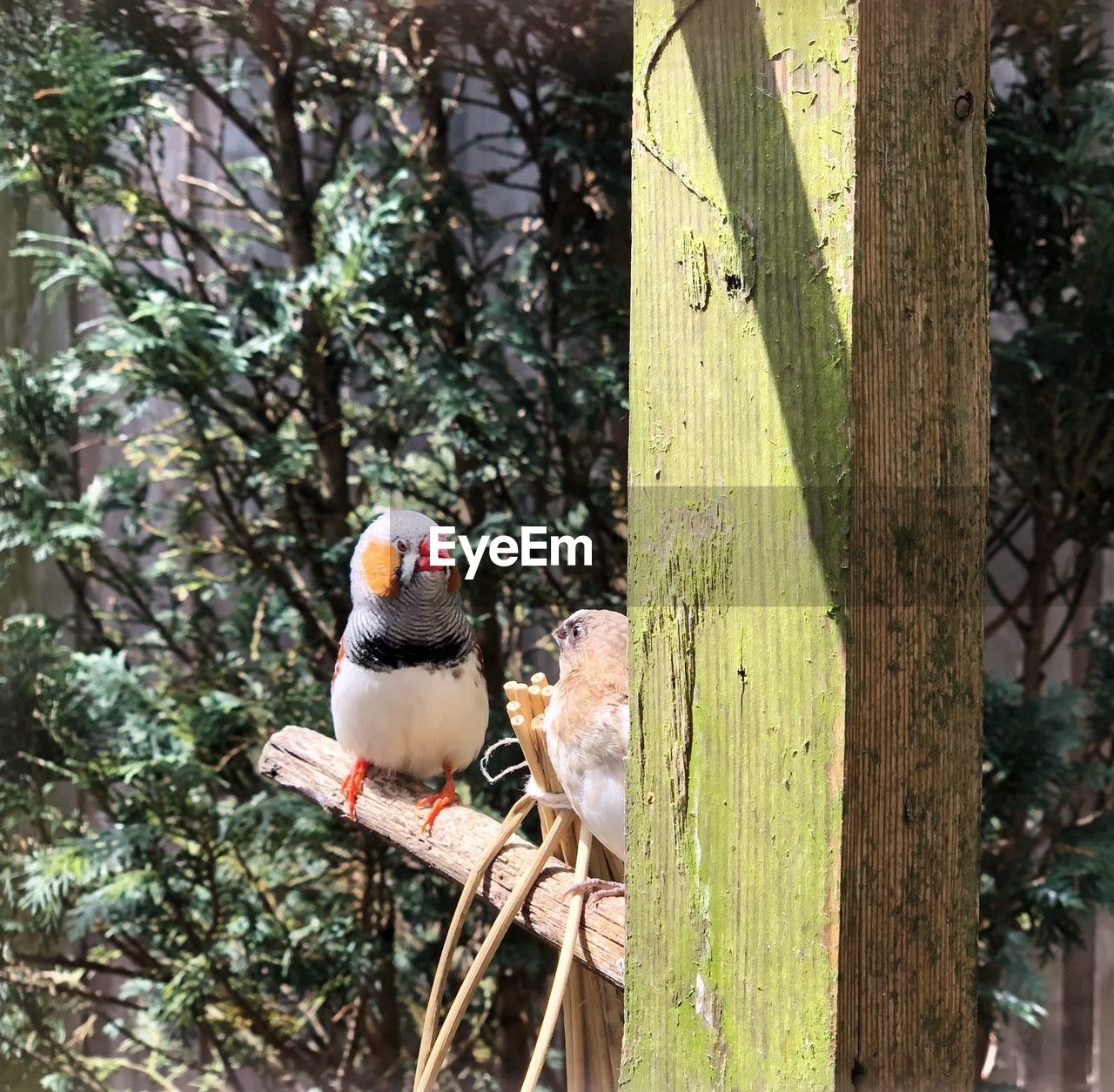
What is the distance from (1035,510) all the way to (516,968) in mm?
594

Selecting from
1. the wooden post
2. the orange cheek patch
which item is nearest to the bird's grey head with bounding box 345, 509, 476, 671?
the orange cheek patch

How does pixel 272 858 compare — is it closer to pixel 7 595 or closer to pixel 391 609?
pixel 7 595

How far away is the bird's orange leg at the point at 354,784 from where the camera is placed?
22.5 inches

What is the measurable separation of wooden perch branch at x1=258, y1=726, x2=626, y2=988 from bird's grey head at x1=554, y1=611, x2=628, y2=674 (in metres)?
0.09

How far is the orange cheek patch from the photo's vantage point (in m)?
0.54

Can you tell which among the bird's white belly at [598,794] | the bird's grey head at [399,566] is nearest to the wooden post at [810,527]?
the bird's white belly at [598,794]

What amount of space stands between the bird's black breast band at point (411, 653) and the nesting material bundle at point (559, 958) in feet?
0.28

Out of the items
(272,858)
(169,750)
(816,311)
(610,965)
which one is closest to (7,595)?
(169,750)

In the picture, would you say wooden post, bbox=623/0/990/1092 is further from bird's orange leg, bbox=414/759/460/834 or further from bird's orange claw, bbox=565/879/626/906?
bird's orange leg, bbox=414/759/460/834

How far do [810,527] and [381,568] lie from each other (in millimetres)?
316

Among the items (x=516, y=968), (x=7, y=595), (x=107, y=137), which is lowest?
(x=516, y=968)

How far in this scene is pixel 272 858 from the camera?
86cm

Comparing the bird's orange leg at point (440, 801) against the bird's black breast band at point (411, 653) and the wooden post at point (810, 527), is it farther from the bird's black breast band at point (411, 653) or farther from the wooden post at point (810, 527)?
the wooden post at point (810, 527)

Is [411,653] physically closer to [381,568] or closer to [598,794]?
[381,568]
